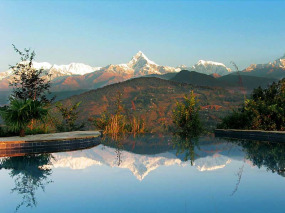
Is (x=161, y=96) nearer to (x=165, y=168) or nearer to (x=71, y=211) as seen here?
(x=165, y=168)

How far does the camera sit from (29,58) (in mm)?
13141

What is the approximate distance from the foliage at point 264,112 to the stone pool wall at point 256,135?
0.63 metres

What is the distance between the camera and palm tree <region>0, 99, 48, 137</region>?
882cm

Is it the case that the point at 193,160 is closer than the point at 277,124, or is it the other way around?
the point at 193,160

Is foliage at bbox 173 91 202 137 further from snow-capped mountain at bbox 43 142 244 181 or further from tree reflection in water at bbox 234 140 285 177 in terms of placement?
snow-capped mountain at bbox 43 142 244 181

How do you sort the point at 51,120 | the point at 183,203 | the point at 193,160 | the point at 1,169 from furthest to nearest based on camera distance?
the point at 51,120
the point at 193,160
the point at 1,169
the point at 183,203

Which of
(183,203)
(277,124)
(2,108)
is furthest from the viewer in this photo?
(277,124)

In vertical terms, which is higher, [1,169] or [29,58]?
[29,58]

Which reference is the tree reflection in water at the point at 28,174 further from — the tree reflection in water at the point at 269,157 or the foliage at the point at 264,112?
the foliage at the point at 264,112

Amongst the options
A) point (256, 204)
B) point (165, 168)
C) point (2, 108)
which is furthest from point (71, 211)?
point (2, 108)

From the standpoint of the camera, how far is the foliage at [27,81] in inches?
489

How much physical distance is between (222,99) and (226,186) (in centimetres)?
3102

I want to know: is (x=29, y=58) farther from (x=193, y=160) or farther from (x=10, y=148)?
(x=193, y=160)

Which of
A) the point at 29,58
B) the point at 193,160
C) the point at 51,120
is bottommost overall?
the point at 193,160
